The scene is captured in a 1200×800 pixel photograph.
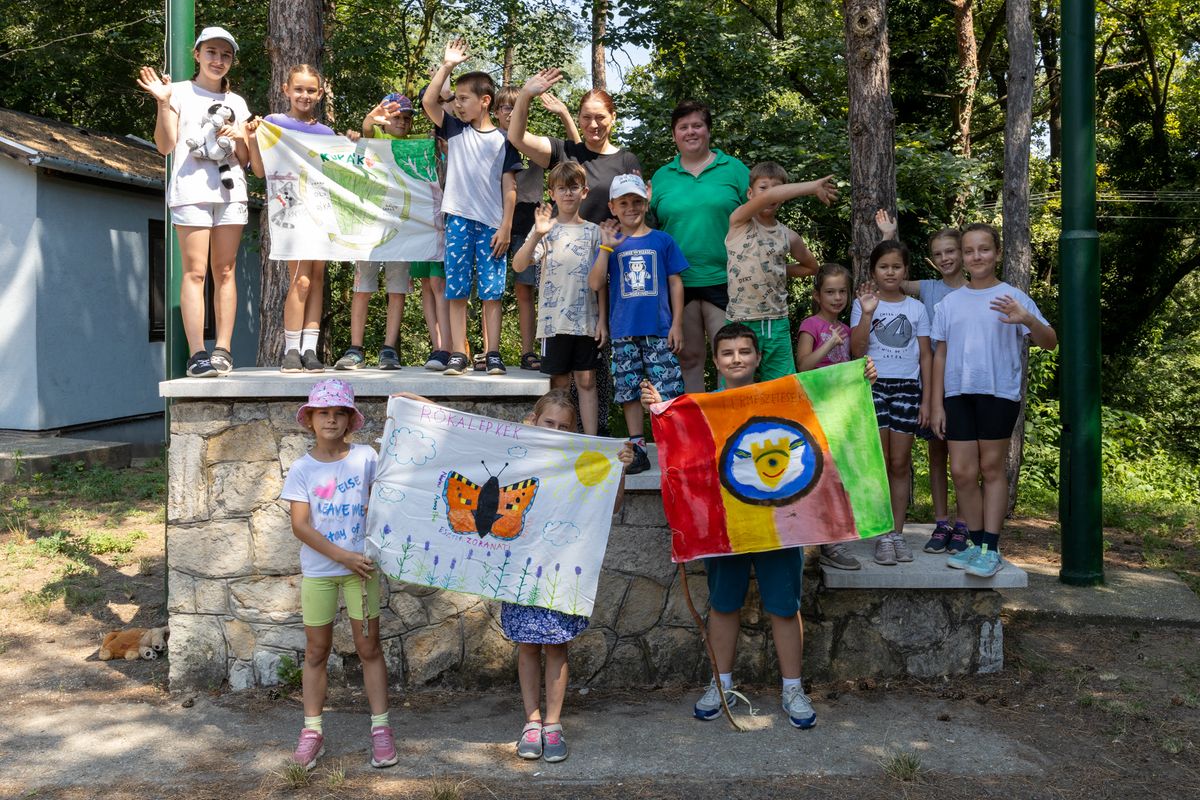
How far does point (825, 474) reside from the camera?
4793 mm

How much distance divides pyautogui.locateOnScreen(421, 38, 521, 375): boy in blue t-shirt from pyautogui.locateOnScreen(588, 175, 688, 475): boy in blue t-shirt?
79 cm

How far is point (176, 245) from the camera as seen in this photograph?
19.5 ft

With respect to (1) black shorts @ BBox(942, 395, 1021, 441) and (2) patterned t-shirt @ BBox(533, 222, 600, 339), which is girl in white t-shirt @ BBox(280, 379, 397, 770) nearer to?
(2) patterned t-shirt @ BBox(533, 222, 600, 339)

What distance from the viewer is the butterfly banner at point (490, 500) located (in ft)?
15.1

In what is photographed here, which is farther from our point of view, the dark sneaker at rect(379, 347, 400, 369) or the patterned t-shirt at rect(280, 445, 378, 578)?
the dark sneaker at rect(379, 347, 400, 369)

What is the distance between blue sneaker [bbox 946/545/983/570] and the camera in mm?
5227

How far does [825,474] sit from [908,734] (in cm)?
120

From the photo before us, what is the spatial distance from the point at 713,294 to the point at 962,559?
6.12 ft

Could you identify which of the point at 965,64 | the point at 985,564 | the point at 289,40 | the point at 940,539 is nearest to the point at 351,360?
the point at 940,539

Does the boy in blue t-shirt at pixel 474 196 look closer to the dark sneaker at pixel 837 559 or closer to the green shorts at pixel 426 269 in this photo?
the green shorts at pixel 426 269

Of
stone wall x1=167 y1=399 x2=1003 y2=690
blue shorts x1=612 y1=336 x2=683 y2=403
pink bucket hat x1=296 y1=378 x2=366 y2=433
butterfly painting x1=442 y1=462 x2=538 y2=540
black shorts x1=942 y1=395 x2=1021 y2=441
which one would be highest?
blue shorts x1=612 y1=336 x2=683 y2=403

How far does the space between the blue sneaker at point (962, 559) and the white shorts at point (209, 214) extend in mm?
4070

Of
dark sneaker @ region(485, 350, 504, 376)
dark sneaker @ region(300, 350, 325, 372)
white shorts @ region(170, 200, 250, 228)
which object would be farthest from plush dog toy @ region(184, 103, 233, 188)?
dark sneaker @ region(485, 350, 504, 376)

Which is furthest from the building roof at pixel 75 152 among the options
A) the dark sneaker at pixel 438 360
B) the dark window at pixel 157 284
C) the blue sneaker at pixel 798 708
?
the blue sneaker at pixel 798 708
